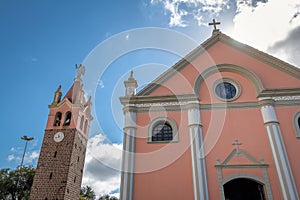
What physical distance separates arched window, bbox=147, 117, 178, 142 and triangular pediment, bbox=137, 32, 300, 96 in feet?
5.94

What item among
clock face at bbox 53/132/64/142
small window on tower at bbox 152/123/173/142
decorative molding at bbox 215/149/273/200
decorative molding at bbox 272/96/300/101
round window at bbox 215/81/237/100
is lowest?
decorative molding at bbox 215/149/273/200

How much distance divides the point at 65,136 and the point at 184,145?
1520 centimetres

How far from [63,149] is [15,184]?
40.5 feet

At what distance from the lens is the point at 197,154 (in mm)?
9695

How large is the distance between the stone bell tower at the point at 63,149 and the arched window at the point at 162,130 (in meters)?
12.1

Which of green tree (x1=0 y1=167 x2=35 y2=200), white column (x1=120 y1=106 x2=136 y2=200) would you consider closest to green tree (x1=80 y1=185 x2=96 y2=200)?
green tree (x1=0 y1=167 x2=35 y2=200)

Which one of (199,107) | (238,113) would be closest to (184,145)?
(199,107)

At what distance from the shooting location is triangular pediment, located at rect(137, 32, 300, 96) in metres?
11.5

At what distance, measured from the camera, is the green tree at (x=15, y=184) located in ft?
87.1

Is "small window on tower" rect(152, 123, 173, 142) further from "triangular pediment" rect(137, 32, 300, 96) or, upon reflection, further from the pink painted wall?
"triangular pediment" rect(137, 32, 300, 96)

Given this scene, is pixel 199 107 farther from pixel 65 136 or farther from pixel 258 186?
pixel 65 136

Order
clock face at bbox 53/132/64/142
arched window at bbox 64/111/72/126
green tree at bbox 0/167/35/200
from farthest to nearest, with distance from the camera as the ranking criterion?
green tree at bbox 0/167/35/200, arched window at bbox 64/111/72/126, clock face at bbox 53/132/64/142

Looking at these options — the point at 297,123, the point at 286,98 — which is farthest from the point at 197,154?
the point at 286,98

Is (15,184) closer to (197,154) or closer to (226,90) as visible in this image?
(197,154)
